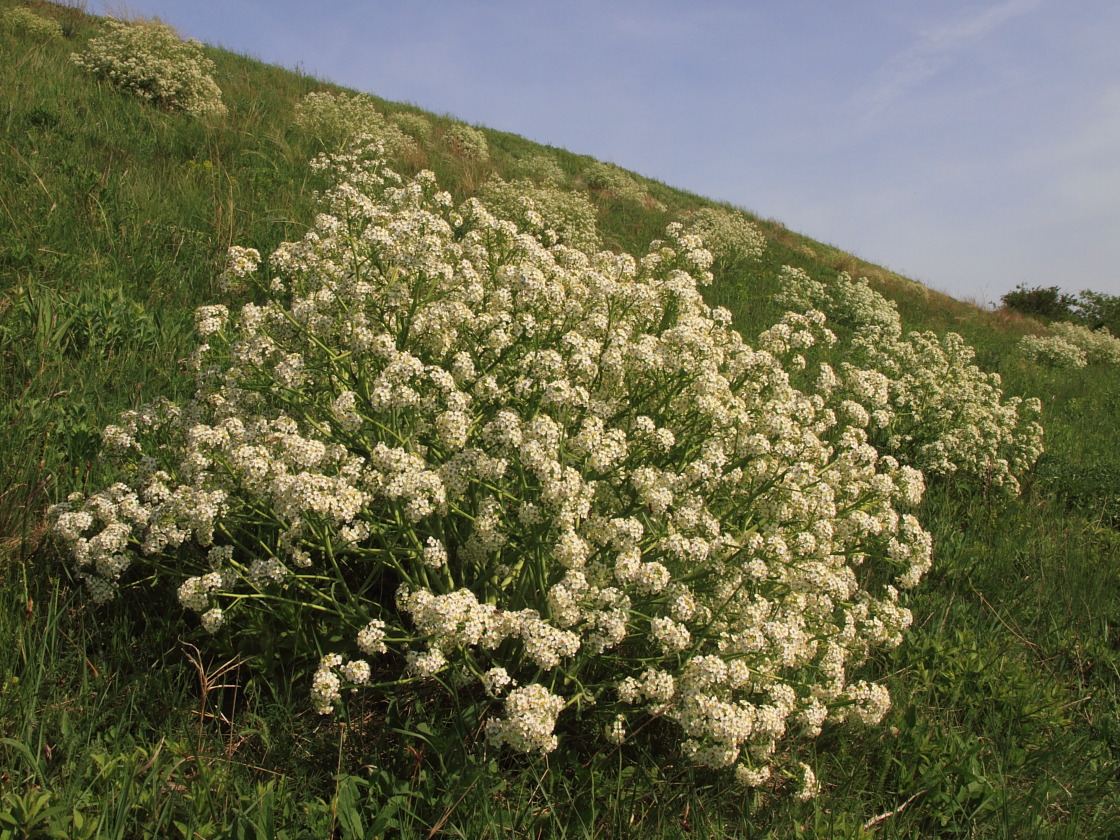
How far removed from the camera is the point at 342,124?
1166cm

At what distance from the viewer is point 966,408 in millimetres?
7070

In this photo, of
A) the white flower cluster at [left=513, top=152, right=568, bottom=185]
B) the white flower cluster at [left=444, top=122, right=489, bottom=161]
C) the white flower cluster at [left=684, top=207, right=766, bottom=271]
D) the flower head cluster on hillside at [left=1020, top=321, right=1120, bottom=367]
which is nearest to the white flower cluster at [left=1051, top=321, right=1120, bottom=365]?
the flower head cluster on hillside at [left=1020, top=321, right=1120, bottom=367]

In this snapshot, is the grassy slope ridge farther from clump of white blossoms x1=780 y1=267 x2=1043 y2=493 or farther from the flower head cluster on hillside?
the flower head cluster on hillside

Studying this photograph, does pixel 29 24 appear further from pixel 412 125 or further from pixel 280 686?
pixel 280 686

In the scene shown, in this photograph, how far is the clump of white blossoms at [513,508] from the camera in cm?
275

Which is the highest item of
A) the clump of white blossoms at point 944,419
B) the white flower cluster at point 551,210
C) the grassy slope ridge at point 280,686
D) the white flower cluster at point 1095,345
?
the white flower cluster at point 1095,345

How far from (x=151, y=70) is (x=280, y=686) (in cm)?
1077

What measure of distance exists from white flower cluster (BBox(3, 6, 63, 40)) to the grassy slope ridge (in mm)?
6076

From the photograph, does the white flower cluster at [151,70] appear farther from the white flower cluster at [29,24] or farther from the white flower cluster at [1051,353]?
the white flower cluster at [1051,353]

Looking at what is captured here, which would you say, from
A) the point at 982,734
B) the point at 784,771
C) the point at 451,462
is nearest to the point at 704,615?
the point at 784,771

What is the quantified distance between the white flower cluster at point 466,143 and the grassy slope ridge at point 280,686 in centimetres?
884

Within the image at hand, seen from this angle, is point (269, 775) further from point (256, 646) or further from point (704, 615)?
point (704, 615)

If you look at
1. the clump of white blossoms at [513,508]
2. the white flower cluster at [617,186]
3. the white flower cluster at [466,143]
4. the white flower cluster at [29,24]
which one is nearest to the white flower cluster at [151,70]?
the white flower cluster at [29,24]

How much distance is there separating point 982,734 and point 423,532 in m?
3.09
